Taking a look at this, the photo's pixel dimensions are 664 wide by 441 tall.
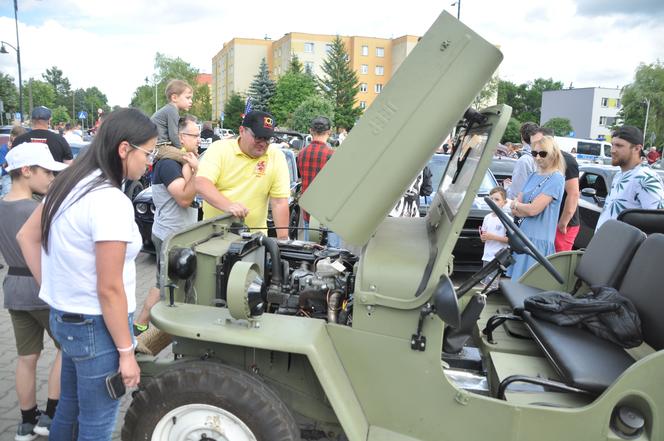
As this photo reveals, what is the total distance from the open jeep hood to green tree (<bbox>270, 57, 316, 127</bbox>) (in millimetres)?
50319

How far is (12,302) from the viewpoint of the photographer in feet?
10.2

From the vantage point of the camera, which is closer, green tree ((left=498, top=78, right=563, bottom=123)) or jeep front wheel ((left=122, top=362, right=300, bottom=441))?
jeep front wheel ((left=122, top=362, right=300, bottom=441))

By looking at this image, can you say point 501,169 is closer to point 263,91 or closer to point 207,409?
point 207,409

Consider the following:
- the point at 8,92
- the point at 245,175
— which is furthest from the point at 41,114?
the point at 8,92

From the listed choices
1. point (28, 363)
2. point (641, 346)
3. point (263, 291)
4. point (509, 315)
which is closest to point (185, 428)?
point (263, 291)

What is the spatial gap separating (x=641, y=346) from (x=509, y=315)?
81 cm

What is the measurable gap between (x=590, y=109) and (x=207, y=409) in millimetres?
82188

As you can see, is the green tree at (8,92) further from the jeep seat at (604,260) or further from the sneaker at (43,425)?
the jeep seat at (604,260)

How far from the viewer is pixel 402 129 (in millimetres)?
2391

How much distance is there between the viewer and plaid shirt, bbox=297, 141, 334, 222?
23.3ft

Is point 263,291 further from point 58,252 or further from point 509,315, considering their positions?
point 509,315

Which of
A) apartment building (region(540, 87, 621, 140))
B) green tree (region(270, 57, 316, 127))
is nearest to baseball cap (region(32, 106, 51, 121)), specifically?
green tree (region(270, 57, 316, 127))

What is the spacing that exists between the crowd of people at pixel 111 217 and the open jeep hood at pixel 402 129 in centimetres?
91

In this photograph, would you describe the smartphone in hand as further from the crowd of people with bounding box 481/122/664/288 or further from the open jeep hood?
the crowd of people with bounding box 481/122/664/288
